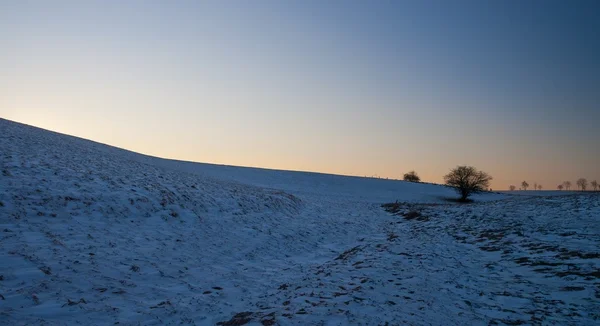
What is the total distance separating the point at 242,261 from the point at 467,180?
47.1m

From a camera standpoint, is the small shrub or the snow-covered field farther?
the small shrub

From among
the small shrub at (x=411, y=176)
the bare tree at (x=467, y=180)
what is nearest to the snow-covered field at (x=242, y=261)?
the bare tree at (x=467, y=180)

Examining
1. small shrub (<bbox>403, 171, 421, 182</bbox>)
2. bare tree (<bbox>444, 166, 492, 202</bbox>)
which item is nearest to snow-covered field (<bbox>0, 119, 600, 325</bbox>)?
bare tree (<bbox>444, 166, 492, 202</bbox>)

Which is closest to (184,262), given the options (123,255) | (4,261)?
(123,255)

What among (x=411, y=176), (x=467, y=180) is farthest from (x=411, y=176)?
(x=467, y=180)

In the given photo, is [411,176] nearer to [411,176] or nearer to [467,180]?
[411,176]

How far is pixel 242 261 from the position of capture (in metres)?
11.6

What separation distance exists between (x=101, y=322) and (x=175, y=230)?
22.0 feet

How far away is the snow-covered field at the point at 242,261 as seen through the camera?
6.77 metres

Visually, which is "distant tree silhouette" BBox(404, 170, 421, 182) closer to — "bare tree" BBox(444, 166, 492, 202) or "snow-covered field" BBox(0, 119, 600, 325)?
"bare tree" BBox(444, 166, 492, 202)

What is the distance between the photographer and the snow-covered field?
6.77 metres

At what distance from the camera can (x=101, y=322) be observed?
21.2 ft

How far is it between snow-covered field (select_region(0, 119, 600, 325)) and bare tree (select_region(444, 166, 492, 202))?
31.9 meters

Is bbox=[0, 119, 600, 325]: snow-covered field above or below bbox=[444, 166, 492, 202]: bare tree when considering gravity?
below
